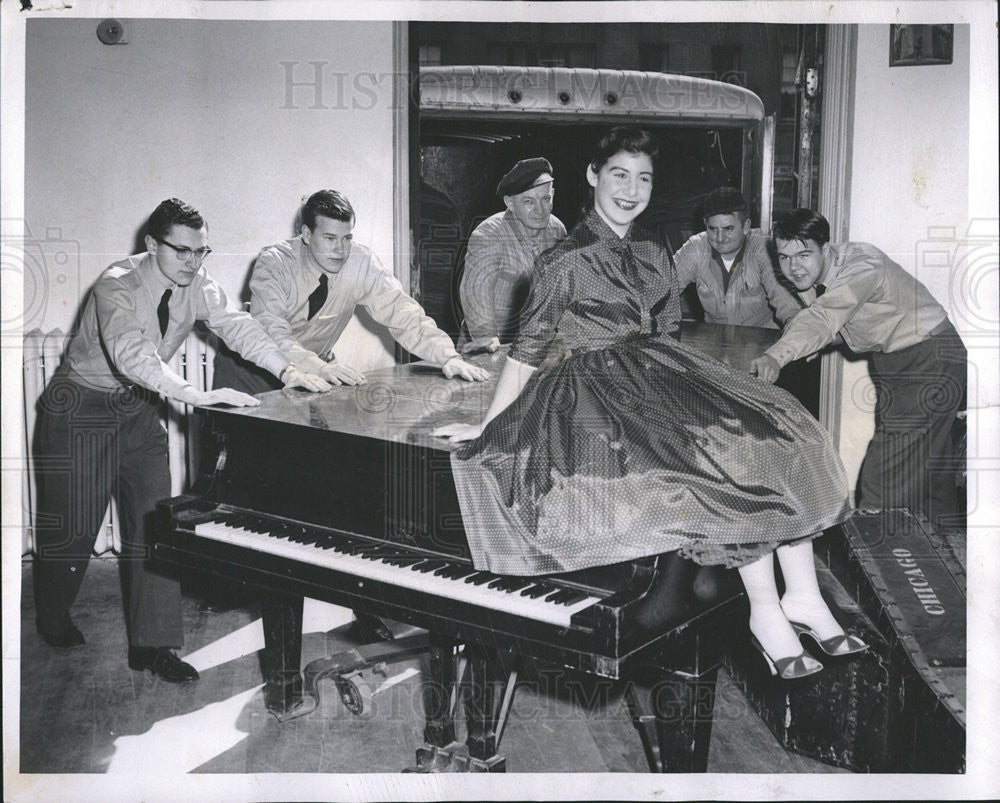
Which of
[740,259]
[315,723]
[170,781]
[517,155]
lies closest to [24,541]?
[170,781]

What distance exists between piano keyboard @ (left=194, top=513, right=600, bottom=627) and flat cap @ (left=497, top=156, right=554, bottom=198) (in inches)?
39.8

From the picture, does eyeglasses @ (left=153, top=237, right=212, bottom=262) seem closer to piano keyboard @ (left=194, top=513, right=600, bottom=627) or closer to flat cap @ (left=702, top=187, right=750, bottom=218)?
piano keyboard @ (left=194, top=513, right=600, bottom=627)

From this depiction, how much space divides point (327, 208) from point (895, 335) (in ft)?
5.29

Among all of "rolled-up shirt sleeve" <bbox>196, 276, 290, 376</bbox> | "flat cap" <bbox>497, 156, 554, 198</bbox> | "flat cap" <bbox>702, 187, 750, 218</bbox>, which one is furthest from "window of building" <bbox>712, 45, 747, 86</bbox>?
"rolled-up shirt sleeve" <bbox>196, 276, 290, 376</bbox>

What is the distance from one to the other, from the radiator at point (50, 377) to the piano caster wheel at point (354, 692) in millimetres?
823

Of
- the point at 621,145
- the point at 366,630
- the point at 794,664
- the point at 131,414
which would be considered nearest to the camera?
the point at 621,145

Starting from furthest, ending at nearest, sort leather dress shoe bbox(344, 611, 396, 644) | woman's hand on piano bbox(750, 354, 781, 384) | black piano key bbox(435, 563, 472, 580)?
leather dress shoe bbox(344, 611, 396, 644) → woman's hand on piano bbox(750, 354, 781, 384) → black piano key bbox(435, 563, 472, 580)

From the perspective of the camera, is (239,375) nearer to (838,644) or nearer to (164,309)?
(164,309)

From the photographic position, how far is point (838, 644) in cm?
260

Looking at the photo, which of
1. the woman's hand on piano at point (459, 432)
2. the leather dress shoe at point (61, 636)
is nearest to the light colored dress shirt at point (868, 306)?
the woman's hand on piano at point (459, 432)

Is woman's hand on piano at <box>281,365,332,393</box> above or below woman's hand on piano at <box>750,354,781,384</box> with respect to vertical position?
below

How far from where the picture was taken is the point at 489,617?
2205 millimetres

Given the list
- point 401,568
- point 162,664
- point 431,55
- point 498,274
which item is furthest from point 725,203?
point 162,664

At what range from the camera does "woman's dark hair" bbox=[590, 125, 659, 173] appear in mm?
2516
